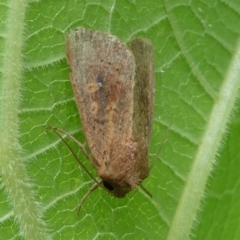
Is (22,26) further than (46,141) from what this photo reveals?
No

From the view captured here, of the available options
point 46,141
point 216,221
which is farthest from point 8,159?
point 216,221

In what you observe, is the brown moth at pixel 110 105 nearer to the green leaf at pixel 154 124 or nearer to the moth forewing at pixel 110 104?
the moth forewing at pixel 110 104

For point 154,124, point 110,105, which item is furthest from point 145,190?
point 110,105

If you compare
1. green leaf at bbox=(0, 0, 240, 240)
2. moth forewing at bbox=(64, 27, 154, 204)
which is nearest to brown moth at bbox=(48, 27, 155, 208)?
moth forewing at bbox=(64, 27, 154, 204)

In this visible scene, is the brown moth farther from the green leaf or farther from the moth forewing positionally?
the green leaf

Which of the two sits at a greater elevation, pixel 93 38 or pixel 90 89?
pixel 93 38

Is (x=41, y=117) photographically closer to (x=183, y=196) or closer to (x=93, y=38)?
(x=93, y=38)
